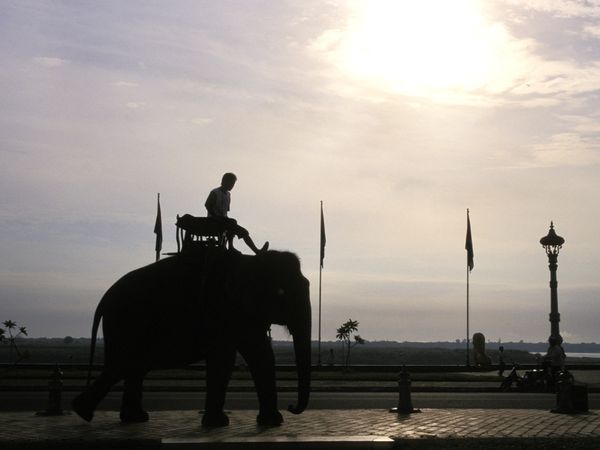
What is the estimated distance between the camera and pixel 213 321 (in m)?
12.7

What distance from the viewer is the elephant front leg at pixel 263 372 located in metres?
12.9

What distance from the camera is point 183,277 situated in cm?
1295

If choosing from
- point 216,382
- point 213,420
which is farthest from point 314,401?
point 216,382

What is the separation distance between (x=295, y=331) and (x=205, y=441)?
2.59 meters

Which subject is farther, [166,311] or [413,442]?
[166,311]

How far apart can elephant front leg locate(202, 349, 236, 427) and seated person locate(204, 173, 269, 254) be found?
5.83 ft

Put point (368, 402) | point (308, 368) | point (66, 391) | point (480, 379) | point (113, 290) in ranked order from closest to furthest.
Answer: point (308, 368) < point (113, 290) < point (368, 402) < point (66, 391) < point (480, 379)

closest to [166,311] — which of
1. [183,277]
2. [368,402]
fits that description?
[183,277]

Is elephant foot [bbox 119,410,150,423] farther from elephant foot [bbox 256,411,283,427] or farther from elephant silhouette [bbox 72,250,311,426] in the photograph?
elephant foot [bbox 256,411,283,427]

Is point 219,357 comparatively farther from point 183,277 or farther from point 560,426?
point 560,426

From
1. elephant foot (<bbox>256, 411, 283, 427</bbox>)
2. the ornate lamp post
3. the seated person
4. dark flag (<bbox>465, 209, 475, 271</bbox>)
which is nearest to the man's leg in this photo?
the seated person

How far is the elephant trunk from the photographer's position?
12273 mm

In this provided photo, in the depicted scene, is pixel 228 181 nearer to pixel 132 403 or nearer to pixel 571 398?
pixel 132 403

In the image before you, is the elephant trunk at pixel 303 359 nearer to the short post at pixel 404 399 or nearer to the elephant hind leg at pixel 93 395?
the elephant hind leg at pixel 93 395
